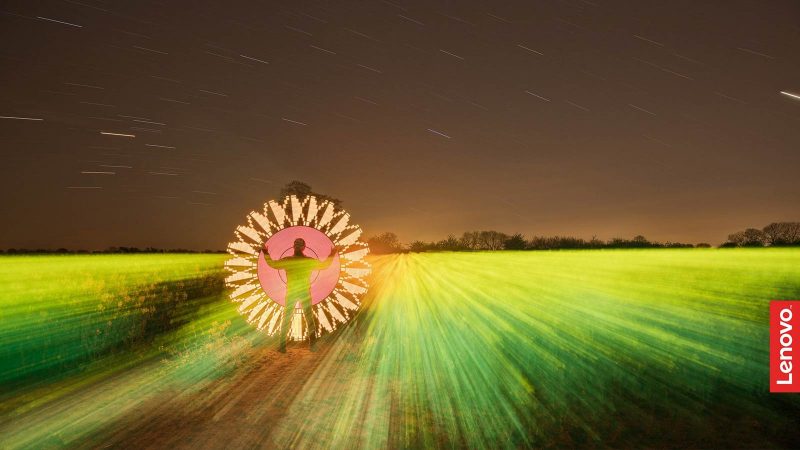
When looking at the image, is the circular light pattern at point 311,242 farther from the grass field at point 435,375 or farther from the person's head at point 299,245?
the grass field at point 435,375

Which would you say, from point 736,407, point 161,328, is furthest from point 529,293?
point 161,328

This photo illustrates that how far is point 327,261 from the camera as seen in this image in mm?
6273

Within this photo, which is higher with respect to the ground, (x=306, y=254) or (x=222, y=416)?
(x=306, y=254)

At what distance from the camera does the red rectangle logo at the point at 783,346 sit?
636 centimetres

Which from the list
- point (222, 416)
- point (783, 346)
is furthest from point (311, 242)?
point (783, 346)

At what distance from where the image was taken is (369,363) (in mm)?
9398

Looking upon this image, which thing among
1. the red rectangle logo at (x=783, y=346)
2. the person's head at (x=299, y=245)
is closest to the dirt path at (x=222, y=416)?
the person's head at (x=299, y=245)

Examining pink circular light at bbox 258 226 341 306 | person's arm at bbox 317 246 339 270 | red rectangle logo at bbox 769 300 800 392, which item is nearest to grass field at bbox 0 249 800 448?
red rectangle logo at bbox 769 300 800 392

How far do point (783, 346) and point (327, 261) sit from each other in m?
7.07

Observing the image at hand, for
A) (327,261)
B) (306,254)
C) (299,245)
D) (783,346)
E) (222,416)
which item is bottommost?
(222,416)

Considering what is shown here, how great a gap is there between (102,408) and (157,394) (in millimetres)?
834

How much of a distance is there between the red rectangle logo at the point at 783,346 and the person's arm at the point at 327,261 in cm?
677

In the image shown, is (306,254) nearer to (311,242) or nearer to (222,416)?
(311,242)

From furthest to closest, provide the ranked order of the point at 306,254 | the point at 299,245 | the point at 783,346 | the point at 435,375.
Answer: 1. the point at 435,375
2. the point at 783,346
3. the point at 299,245
4. the point at 306,254
